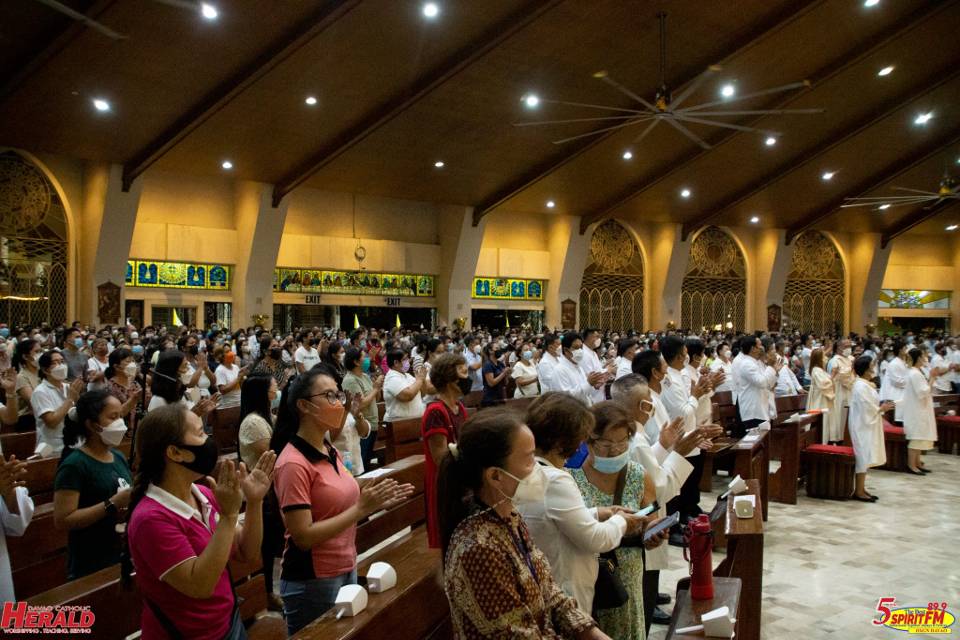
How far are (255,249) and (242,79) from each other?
674 centimetres

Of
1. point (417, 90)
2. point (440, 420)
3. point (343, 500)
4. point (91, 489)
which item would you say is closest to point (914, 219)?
point (417, 90)

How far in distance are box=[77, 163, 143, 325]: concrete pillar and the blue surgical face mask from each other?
663 inches

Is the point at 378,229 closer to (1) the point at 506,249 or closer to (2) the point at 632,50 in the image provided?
Answer: (1) the point at 506,249

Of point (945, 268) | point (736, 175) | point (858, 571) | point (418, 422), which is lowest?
point (858, 571)

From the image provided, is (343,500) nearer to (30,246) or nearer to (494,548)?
(494,548)

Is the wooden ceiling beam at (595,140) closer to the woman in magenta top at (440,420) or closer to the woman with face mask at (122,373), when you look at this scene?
the woman with face mask at (122,373)

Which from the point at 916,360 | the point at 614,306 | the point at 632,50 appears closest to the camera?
the point at 916,360

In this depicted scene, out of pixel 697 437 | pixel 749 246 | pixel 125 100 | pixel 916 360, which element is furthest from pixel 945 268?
pixel 697 437

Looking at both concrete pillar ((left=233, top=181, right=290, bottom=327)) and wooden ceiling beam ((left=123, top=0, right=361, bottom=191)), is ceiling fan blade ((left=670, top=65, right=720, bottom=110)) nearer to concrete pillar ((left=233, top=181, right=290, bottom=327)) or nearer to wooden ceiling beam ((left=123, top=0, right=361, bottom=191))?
wooden ceiling beam ((left=123, top=0, right=361, bottom=191))

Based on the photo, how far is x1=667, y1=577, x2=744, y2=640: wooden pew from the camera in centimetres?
263

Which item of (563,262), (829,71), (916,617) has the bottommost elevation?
(916,617)

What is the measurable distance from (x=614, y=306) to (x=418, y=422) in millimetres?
22338

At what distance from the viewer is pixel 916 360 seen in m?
9.23

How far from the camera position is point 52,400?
539cm
